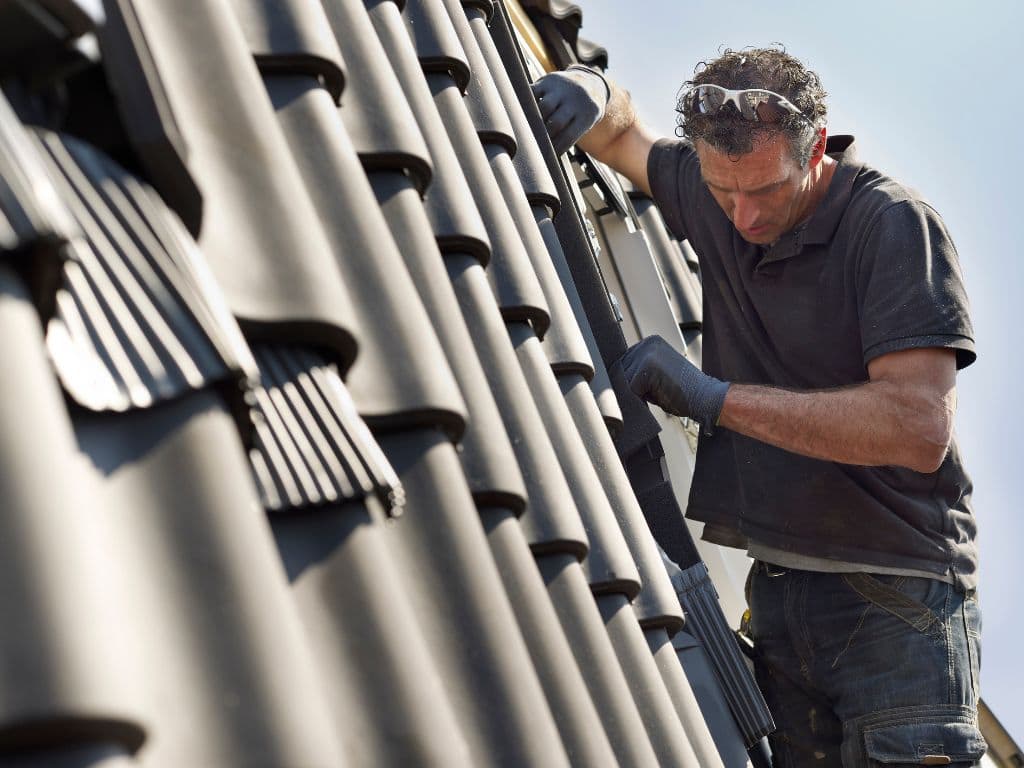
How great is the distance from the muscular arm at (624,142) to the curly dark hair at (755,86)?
37cm

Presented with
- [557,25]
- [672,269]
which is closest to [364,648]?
[672,269]

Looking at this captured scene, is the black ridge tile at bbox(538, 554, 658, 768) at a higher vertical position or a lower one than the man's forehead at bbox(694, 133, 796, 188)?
lower

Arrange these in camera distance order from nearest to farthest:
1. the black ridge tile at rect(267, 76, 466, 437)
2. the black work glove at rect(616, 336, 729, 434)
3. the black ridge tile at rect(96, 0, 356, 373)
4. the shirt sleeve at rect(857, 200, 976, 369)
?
the black ridge tile at rect(96, 0, 356, 373), the black ridge tile at rect(267, 76, 466, 437), the shirt sleeve at rect(857, 200, 976, 369), the black work glove at rect(616, 336, 729, 434)

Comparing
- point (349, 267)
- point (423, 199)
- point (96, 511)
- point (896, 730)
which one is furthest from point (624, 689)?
point (896, 730)

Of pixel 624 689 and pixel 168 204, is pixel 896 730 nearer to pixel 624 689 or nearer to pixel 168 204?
pixel 624 689

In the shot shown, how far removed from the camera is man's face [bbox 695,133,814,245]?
11.3 feet

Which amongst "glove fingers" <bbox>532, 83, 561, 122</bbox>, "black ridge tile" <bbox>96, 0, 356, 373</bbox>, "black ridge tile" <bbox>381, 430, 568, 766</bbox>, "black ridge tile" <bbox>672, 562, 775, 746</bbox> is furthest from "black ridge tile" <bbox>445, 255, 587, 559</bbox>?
"glove fingers" <bbox>532, 83, 561, 122</bbox>

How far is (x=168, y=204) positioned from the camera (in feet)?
3.14

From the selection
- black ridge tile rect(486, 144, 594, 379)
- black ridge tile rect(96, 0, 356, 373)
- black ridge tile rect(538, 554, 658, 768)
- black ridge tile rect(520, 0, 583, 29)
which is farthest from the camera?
black ridge tile rect(520, 0, 583, 29)

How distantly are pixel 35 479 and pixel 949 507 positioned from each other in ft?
10.7

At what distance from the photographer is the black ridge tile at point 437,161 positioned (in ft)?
5.51

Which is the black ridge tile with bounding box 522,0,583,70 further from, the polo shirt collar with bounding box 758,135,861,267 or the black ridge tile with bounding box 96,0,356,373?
the black ridge tile with bounding box 96,0,356,373

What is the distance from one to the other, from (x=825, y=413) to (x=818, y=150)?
0.89 meters

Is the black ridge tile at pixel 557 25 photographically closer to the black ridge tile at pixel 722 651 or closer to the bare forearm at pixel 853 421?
the bare forearm at pixel 853 421
